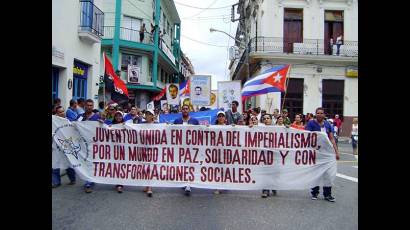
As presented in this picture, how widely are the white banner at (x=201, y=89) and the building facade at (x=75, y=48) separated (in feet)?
16.3

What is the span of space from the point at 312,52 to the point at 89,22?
1458 centimetres

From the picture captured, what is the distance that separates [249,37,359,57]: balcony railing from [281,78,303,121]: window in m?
2.05

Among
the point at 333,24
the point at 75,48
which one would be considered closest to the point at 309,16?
the point at 333,24

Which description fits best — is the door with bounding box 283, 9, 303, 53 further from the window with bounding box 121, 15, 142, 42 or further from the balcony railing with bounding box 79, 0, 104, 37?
the balcony railing with bounding box 79, 0, 104, 37

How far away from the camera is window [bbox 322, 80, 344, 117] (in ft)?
77.0

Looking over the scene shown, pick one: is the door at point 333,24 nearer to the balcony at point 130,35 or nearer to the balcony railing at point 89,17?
the balcony at point 130,35

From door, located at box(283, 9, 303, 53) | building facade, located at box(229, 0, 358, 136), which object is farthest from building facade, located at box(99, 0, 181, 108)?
door, located at box(283, 9, 303, 53)

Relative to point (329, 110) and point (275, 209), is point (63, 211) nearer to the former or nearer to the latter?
point (275, 209)

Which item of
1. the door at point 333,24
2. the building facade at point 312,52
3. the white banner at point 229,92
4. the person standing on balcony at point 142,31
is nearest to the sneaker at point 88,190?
the white banner at point 229,92

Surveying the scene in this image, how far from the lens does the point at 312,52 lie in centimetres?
2327
